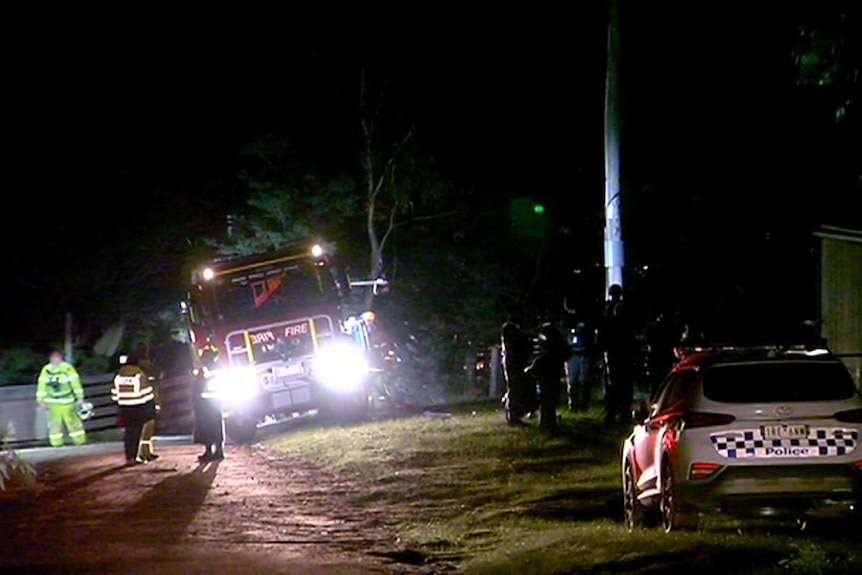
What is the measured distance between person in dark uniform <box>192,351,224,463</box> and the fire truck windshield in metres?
2.47

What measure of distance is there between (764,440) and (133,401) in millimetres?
12009

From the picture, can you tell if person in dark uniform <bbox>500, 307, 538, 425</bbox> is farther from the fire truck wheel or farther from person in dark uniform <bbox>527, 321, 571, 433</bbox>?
the fire truck wheel

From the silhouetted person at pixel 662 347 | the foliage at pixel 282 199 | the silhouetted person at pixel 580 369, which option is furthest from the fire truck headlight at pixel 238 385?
the foliage at pixel 282 199

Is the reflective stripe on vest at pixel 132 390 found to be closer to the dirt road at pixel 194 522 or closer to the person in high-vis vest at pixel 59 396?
the dirt road at pixel 194 522

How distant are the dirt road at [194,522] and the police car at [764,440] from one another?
2.38 metres

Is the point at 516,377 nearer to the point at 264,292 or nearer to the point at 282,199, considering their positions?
the point at 264,292

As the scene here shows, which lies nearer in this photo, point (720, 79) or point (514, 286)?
point (720, 79)

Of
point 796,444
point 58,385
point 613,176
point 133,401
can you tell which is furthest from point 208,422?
point 796,444

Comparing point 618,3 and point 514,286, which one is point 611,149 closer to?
point 618,3

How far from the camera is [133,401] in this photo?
20.6 meters

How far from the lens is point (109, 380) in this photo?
2911cm

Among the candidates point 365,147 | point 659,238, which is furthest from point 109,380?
point 659,238

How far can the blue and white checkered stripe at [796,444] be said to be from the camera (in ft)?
35.6

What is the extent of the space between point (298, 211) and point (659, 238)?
10905 millimetres
